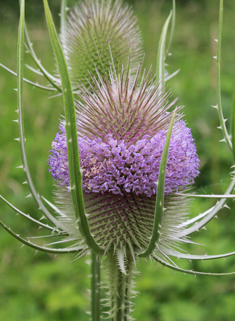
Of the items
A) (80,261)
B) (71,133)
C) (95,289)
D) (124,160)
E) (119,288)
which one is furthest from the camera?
(80,261)

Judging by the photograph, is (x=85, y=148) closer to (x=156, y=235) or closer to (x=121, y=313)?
(x=156, y=235)

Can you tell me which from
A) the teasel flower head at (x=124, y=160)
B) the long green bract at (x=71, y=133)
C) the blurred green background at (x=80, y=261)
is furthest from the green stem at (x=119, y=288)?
the blurred green background at (x=80, y=261)

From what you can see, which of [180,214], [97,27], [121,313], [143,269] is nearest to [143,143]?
[180,214]

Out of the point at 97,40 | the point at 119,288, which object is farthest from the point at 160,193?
the point at 97,40

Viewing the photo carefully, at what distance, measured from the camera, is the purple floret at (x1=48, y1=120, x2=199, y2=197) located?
4.17 ft

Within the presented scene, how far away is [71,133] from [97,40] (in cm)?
142

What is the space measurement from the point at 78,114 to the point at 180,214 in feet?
2.03

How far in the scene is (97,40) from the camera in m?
2.19

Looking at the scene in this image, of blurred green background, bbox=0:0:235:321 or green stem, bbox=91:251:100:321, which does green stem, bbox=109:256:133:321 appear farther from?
blurred green background, bbox=0:0:235:321

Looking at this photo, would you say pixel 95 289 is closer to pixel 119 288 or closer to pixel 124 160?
pixel 119 288

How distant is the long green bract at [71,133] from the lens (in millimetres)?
866

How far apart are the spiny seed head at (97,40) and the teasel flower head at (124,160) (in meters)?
0.82

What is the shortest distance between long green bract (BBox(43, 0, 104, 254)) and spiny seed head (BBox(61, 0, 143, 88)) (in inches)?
48.0

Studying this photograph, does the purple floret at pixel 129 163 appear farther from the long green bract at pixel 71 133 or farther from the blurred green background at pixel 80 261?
the blurred green background at pixel 80 261
